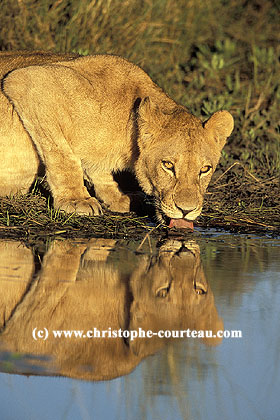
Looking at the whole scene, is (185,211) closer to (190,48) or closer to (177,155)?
(177,155)

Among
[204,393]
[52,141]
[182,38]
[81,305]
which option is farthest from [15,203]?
[182,38]

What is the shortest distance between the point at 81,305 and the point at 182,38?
300 inches

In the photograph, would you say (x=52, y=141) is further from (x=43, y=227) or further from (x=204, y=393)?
(x=204, y=393)

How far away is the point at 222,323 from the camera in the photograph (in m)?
3.62

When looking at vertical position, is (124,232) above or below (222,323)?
below

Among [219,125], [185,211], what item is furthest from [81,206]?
[219,125]

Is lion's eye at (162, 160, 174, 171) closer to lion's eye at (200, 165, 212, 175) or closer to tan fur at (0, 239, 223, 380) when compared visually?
lion's eye at (200, 165, 212, 175)

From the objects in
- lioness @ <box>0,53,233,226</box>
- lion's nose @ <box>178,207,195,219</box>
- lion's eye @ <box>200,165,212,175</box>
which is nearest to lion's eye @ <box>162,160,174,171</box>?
lioness @ <box>0,53,233,226</box>

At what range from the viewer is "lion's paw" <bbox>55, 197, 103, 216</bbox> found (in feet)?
20.5

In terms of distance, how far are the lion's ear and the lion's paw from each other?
3.45ft

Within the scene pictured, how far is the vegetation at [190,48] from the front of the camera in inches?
369

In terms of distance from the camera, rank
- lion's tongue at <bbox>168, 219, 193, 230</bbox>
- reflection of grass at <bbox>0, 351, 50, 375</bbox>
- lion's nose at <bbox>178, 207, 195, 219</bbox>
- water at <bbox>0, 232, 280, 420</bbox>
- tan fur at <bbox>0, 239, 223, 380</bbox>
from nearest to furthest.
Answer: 1. water at <bbox>0, 232, 280, 420</bbox>
2. reflection of grass at <bbox>0, 351, 50, 375</bbox>
3. tan fur at <bbox>0, 239, 223, 380</bbox>
4. lion's nose at <bbox>178, 207, 195, 219</bbox>
5. lion's tongue at <bbox>168, 219, 193, 230</bbox>

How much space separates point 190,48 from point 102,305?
7.77 meters

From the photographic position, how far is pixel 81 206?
20.6 feet
